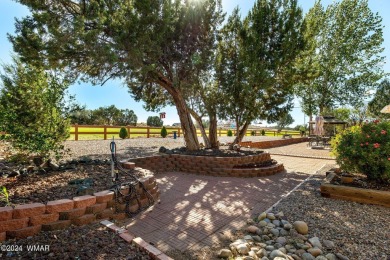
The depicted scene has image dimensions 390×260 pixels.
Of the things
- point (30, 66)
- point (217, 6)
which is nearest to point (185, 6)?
point (217, 6)

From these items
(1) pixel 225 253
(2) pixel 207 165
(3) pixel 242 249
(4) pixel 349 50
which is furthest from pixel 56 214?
(4) pixel 349 50

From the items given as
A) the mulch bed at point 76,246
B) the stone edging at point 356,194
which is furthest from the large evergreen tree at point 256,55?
the mulch bed at point 76,246

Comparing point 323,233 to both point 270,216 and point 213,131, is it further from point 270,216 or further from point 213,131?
point 213,131

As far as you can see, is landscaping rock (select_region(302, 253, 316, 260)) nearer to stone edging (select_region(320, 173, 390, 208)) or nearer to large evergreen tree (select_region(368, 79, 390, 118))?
stone edging (select_region(320, 173, 390, 208))

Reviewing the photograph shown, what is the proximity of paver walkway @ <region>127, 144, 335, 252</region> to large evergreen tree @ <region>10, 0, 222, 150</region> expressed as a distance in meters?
3.65

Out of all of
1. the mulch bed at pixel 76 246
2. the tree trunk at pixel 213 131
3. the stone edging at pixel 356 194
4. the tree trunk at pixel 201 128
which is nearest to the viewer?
the mulch bed at pixel 76 246

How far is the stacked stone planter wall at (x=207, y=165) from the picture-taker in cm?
643

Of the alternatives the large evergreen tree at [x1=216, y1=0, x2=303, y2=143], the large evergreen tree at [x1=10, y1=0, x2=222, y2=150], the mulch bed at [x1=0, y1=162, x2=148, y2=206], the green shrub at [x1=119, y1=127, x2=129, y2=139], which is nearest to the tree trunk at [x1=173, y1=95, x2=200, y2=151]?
the large evergreen tree at [x1=10, y1=0, x2=222, y2=150]

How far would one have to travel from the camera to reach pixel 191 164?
6879 mm

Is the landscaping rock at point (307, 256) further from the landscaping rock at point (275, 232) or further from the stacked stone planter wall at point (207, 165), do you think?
the stacked stone planter wall at point (207, 165)

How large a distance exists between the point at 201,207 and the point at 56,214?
235 centimetres

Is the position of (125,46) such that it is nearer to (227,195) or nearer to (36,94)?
(36,94)

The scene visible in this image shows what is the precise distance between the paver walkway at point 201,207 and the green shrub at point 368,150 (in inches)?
59.0

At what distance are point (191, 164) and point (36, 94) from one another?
14.6 feet
